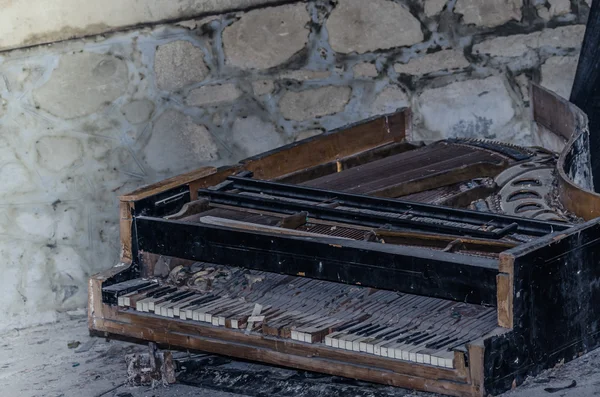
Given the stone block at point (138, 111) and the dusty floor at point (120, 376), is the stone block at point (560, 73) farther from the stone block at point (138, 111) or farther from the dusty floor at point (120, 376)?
the stone block at point (138, 111)

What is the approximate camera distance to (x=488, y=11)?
16.6 feet

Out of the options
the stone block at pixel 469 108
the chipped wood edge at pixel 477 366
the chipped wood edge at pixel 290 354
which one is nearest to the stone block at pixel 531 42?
the stone block at pixel 469 108

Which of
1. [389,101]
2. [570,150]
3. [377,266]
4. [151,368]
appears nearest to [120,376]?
[151,368]

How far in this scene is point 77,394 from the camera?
429cm

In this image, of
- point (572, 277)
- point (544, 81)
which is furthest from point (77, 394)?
point (544, 81)

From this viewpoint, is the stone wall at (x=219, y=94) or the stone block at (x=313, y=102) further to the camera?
the stone block at (x=313, y=102)

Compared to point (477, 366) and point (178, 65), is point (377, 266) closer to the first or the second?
point (477, 366)

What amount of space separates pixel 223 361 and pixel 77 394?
1.97 ft

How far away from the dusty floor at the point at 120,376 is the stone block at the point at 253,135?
1.13 meters

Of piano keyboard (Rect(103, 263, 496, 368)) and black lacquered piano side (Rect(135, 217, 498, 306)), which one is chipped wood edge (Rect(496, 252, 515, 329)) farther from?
piano keyboard (Rect(103, 263, 496, 368))

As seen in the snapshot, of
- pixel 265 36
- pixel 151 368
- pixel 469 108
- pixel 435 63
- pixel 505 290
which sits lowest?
pixel 151 368

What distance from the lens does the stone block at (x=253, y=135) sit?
526 cm

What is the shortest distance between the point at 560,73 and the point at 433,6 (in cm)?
68

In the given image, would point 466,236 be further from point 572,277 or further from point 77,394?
point 77,394
